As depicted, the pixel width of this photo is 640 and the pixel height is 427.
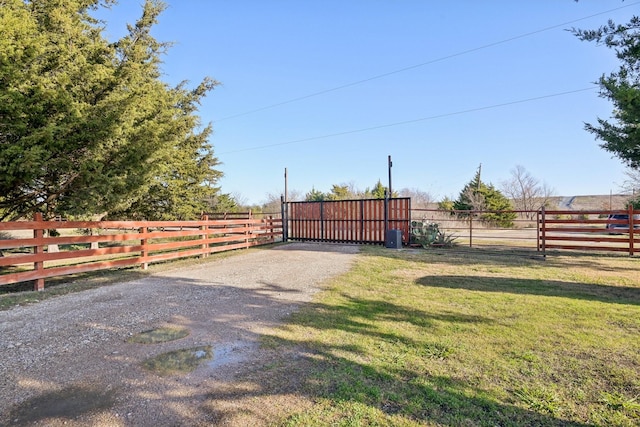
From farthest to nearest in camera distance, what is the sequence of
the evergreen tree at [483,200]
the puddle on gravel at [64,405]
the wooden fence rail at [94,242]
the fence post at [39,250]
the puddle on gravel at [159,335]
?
the evergreen tree at [483,200]
the fence post at [39,250]
the wooden fence rail at [94,242]
the puddle on gravel at [159,335]
the puddle on gravel at [64,405]

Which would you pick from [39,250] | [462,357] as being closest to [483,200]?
[462,357]

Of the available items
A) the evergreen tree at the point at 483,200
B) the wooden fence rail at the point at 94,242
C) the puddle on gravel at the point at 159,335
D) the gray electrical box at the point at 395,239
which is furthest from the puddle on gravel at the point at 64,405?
the evergreen tree at the point at 483,200

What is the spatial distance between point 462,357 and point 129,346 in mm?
3205

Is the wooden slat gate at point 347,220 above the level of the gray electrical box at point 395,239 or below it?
above

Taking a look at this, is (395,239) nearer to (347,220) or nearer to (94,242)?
(347,220)

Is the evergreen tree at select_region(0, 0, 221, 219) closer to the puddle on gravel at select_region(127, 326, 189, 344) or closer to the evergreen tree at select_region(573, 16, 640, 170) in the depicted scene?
the puddle on gravel at select_region(127, 326, 189, 344)

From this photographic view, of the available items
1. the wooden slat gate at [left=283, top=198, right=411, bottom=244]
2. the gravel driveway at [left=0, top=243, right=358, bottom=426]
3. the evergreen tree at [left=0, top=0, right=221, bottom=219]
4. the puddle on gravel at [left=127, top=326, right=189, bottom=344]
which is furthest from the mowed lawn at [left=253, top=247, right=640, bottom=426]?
the wooden slat gate at [left=283, top=198, right=411, bottom=244]

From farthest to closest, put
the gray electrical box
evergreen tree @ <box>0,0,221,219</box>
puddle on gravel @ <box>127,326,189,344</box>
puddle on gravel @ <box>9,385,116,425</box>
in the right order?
1. the gray electrical box
2. evergreen tree @ <box>0,0,221,219</box>
3. puddle on gravel @ <box>127,326,189,344</box>
4. puddle on gravel @ <box>9,385,116,425</box>

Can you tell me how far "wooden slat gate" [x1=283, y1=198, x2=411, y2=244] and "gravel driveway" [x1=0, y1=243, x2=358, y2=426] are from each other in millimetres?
6948

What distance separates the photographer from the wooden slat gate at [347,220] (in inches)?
518

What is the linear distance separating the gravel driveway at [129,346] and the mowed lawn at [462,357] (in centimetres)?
44

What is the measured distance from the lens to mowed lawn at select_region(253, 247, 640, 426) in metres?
2.32

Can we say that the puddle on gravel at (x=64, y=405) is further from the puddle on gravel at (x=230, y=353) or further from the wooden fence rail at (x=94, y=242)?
the wooden fence rail at (x=94, y=242)

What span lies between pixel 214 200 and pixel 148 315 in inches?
738
